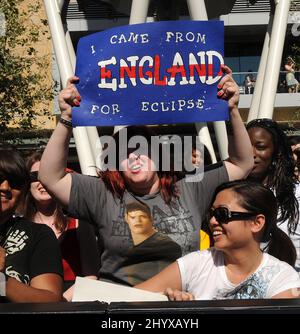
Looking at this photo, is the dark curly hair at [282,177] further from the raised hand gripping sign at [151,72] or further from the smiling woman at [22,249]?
the smiling woman at [22,249]

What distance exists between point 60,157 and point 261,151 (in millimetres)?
1392

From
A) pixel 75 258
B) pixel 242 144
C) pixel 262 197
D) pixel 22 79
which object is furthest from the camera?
pixel 22 79

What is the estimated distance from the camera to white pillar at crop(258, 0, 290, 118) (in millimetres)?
9344

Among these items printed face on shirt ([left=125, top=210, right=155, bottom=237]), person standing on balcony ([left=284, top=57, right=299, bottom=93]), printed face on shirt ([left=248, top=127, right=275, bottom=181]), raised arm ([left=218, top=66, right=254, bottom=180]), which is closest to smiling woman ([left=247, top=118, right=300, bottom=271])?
printed face on shirt ([left=248, top=127, right=275, bottom=181])

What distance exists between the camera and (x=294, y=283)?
2533 mm

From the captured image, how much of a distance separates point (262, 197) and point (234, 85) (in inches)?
26.3

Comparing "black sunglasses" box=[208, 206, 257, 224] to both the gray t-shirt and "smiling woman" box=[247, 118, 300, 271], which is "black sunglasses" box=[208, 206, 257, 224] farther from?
"smiling woman" box=[247, 118, 300, 271]

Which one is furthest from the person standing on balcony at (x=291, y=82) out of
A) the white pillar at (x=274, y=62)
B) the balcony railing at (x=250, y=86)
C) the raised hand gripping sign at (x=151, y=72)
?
the raised hand gripping sign at (x=151, y=72)

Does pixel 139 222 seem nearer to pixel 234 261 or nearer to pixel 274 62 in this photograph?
pixel 234 261

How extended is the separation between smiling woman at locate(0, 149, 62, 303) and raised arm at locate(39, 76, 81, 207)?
115 millimetres

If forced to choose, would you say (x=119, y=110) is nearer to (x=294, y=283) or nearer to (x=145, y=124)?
(x=145, y=124)

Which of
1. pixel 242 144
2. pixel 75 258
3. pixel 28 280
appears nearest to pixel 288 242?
pixel 242 144

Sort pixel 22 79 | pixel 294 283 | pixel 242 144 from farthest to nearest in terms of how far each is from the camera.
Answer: pixel 22 79 → pixel 242 144 → pixel 294 283

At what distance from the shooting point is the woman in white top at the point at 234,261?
260cm
